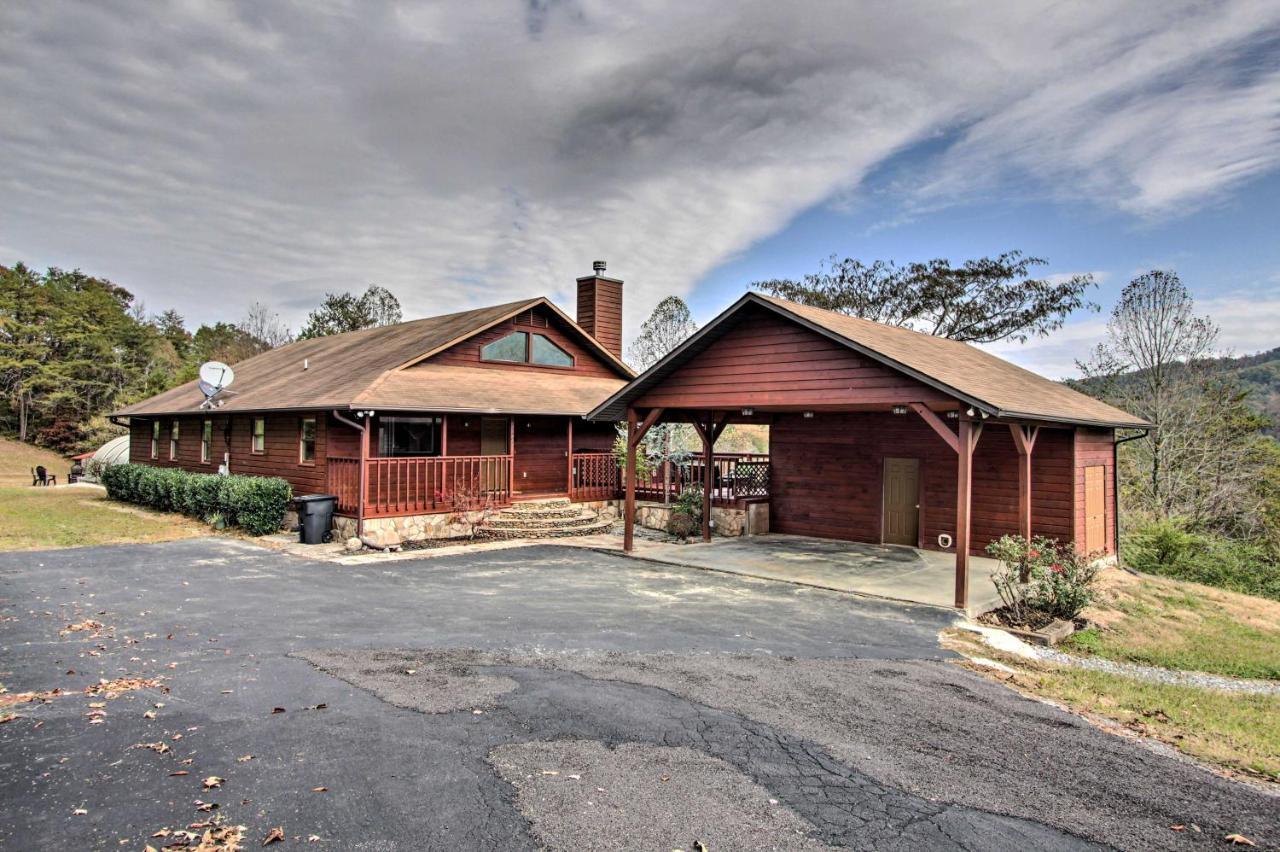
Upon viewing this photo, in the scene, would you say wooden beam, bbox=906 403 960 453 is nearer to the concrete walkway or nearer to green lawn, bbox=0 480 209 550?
the concrete walkway

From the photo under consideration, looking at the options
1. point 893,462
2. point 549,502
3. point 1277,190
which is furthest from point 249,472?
point 1277,190

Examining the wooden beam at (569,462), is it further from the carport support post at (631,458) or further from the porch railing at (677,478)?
the carport support post at (631,458)

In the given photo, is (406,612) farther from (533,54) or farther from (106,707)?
(533,54)

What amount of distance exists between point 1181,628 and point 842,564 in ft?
16.7

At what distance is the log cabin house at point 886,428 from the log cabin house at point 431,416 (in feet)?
12.2

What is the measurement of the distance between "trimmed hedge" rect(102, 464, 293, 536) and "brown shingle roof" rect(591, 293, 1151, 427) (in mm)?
7623

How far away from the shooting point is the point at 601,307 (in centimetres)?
2211

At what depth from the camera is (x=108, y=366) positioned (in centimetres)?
4112

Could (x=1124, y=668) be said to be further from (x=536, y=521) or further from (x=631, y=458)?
(x=536, y=521)

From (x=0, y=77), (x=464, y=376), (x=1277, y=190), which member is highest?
(x=1277, y=190)

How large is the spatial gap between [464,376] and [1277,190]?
3007 centimetres

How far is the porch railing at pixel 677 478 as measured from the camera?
16234mm

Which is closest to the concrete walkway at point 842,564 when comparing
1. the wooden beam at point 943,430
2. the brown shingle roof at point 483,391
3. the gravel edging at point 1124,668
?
the gravel edging at point 1124,668

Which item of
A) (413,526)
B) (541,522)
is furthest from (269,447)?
(541,522)
